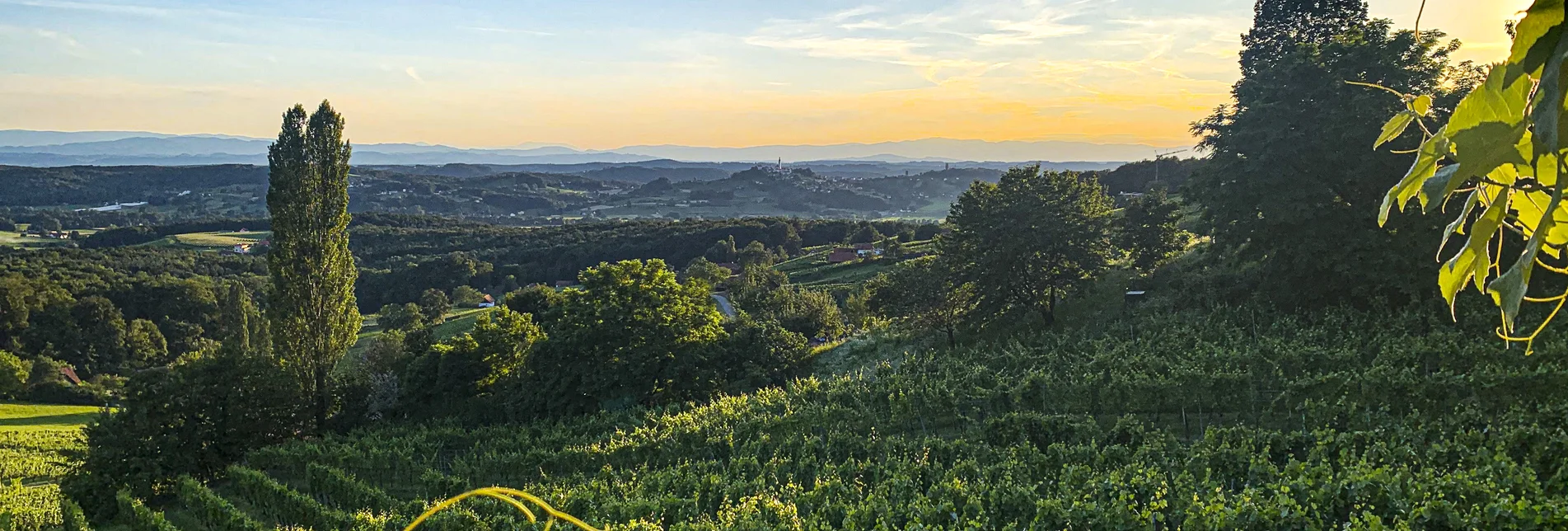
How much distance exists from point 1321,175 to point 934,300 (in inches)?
448

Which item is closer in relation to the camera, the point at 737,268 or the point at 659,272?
the point at 659,272

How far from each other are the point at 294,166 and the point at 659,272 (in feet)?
39.3

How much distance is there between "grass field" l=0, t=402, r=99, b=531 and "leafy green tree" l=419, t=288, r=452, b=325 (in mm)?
24058

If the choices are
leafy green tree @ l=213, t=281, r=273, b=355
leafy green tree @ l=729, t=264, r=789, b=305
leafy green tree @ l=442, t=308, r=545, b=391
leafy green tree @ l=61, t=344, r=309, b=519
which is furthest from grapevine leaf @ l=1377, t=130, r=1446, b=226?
leafy green tree @ l=729, t=264, r=789, b=305

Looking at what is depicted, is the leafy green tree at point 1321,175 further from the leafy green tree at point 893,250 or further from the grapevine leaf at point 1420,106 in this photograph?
the leafy green tree at point 893,250

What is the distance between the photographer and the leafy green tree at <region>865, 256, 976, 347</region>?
26359 millimetres

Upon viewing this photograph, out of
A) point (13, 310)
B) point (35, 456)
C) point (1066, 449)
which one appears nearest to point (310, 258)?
point (35, 456)

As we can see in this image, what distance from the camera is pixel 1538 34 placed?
109 cm

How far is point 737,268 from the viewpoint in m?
91.1

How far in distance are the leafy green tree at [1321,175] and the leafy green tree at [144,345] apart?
7415cm

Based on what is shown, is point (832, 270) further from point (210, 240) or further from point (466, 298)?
point (210, 240)

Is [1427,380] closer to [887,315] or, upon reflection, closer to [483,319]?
[887,315]

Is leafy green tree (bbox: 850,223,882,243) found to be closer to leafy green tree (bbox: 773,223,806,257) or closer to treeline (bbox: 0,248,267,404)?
leafy green tree (bbox: 773,223,806,257)

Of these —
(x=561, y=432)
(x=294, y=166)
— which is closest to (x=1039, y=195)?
(x=561, y=432)
